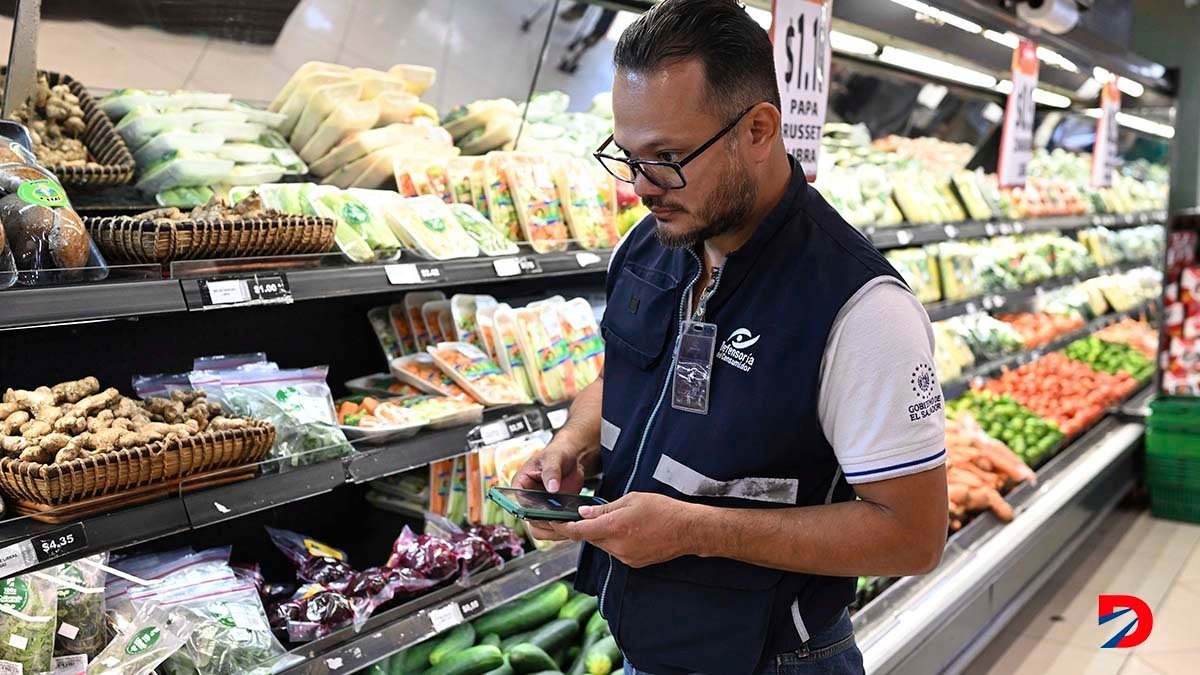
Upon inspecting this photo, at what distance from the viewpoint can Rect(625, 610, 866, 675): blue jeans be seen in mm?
1654

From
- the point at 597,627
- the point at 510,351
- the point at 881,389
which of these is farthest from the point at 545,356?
the point at 881,389

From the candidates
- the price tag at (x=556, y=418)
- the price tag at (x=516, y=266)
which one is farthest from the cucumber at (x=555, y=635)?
the price tag at (x=516, y=266)

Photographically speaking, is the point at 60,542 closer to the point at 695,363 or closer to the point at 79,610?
the point at 79,610

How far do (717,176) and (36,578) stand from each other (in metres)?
1.41

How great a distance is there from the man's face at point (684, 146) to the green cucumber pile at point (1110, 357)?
5.64m

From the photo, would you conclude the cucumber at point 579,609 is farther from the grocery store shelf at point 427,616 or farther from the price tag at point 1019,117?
the price tag at point 1019,117

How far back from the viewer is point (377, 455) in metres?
2.38

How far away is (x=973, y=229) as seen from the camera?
16.3 feet

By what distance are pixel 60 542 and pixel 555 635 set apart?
1409 millimetres

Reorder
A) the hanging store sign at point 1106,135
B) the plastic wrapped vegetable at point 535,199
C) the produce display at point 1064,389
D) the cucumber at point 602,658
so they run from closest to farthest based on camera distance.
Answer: the cucumber at point 602,658 < the plastic wrapped vegetable at point 535,199 < the produce display at point 1064,389 < the hanging store sign at point 1106,135

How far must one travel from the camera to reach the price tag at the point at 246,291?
199cm

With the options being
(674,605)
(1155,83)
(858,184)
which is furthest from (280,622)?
(1155,83)

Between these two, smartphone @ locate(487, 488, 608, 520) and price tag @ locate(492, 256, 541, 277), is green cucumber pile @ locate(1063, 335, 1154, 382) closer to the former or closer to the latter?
price tag @ locate(492, 256, 541, 277)

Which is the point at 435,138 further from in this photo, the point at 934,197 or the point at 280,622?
the point at 934,197
